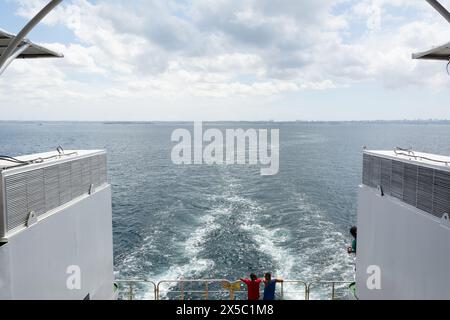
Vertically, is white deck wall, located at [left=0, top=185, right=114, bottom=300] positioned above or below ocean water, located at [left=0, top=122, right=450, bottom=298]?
above

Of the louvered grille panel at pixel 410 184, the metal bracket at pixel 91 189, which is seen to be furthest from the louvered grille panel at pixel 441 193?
the metal bracket at pixel 91 189

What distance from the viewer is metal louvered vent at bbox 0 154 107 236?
6.50 metres

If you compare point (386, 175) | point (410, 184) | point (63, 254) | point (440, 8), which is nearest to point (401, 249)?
point (410, 184)

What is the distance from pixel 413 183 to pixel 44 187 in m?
8.92

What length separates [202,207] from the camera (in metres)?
31.6

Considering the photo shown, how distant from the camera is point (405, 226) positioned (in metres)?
8.56

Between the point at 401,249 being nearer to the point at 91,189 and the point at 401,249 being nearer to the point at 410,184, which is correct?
the point at 410,184

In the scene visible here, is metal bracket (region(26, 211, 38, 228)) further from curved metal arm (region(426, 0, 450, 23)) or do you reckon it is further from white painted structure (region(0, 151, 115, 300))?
curved metal arm (region(426, 0, 450, 23))

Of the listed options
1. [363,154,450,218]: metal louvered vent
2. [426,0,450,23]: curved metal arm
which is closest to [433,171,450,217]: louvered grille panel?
[363,154,450,218]: metal louvered vent
